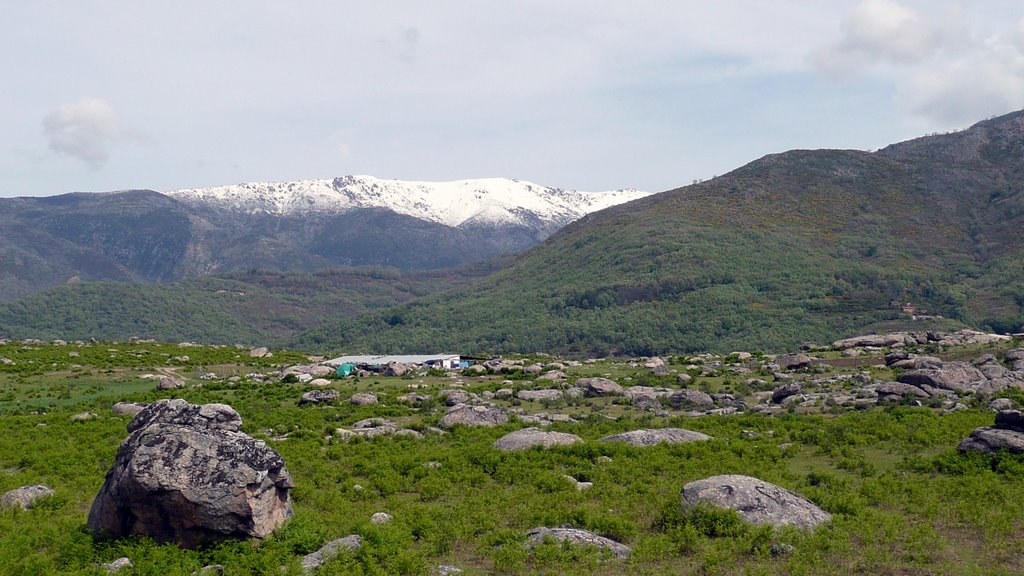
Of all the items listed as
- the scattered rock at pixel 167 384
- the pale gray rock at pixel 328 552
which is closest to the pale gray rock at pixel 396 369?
the scattered rock at pixel 167 384

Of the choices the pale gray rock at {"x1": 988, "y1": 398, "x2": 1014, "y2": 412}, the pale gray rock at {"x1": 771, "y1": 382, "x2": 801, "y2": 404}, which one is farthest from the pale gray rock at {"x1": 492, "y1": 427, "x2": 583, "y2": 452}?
the pale gray rock at {"x1": 988, "y1": 398, "x2": 1014, "y2": 412}

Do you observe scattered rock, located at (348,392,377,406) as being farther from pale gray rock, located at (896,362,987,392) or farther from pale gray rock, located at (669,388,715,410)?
pale gray rock, located at (896,362,987,392)

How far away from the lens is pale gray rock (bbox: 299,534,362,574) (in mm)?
17766

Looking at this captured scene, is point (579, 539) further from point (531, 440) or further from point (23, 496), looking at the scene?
point (23, 496)

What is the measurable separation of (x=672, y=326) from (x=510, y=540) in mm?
150817

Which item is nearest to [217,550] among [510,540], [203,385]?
[510,540]

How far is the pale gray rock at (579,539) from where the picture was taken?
734 inches

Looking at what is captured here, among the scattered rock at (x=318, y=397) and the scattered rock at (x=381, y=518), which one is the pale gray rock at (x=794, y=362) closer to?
the scattered rock at (x=318, y=397)

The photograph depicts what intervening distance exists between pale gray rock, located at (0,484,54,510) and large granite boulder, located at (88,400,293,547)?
5.54m

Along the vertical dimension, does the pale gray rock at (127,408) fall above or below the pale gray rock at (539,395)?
above

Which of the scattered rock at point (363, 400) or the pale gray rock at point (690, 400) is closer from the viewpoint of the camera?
the pale gray rock at point (690, 400)

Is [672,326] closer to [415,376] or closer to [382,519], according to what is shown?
[415,376]

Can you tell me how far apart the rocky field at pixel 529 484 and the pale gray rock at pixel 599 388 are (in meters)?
2.90

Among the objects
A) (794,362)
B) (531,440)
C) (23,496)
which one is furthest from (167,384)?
(794,362)
